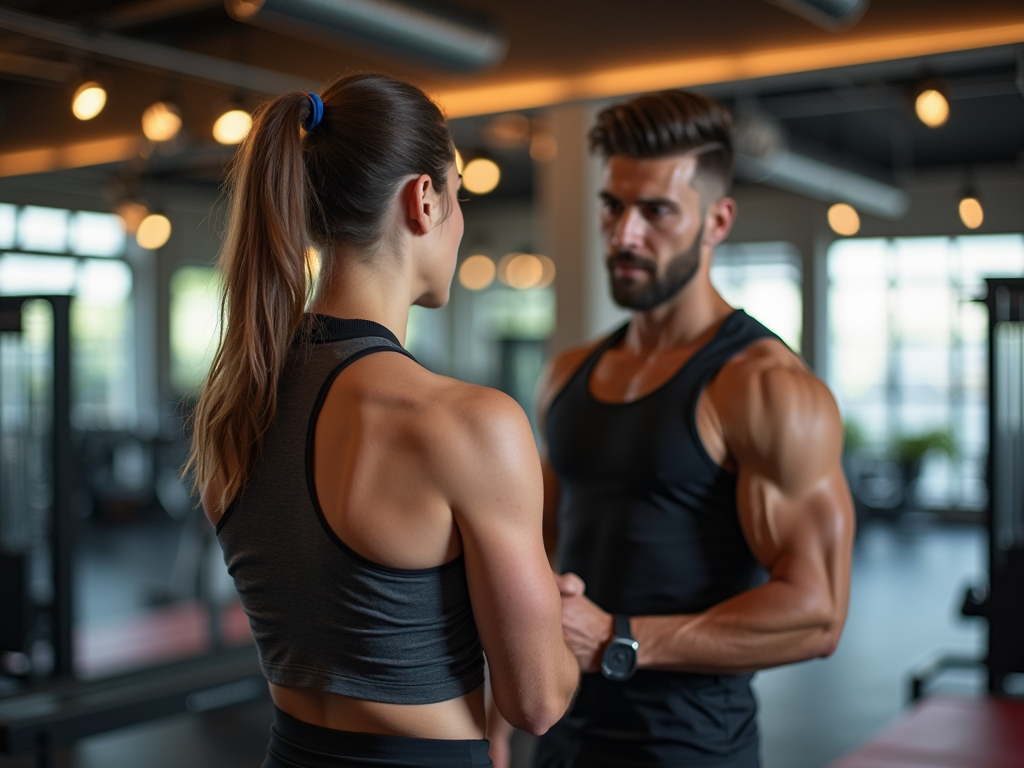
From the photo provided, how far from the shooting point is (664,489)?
63.8 inches

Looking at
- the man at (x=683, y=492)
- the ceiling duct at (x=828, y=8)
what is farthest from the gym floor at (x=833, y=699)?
the ceiling duct at (x=828, y=8)

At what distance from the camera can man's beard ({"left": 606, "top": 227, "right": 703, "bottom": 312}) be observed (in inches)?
68.3

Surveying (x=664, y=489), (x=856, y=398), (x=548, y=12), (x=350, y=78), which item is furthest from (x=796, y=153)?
(x=350, y=78)

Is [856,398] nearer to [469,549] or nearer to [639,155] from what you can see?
[639,155]

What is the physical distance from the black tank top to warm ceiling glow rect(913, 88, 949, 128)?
3.19 metres

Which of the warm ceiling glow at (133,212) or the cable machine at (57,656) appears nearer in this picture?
the cable machine at (57,656)

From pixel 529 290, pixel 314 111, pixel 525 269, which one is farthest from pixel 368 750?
pixel 529 290

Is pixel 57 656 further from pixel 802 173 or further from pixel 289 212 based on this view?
pixel 802 173

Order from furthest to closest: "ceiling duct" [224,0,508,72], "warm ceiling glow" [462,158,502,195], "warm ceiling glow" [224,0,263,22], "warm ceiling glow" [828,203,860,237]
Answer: "warm ceiling glow" [828,203,860,237] → "warm ceiling glow" [462,158,502,195] → "ceiling duct" [224,0,508,72] → "warm ceiling glow" [224,0,263,22]

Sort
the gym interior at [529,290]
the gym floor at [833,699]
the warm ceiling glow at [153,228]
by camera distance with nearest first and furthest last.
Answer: the gym interior at [529,290]
the gym floor at [833,699]
the warm ceiling glow at [153,228]

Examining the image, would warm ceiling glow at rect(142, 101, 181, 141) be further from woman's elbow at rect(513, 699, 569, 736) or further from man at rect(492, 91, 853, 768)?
woman's elbow at rect(513, 699, 569, 736)

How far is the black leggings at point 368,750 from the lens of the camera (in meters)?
1.02

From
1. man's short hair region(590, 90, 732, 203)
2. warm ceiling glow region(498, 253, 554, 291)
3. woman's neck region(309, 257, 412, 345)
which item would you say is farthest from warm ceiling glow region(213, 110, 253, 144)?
warm ceiling glow region(498, 253, 554, 291)

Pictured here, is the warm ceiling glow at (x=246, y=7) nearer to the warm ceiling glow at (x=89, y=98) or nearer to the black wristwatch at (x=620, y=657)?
the warm ceiling glow at (x=89, y=98)
